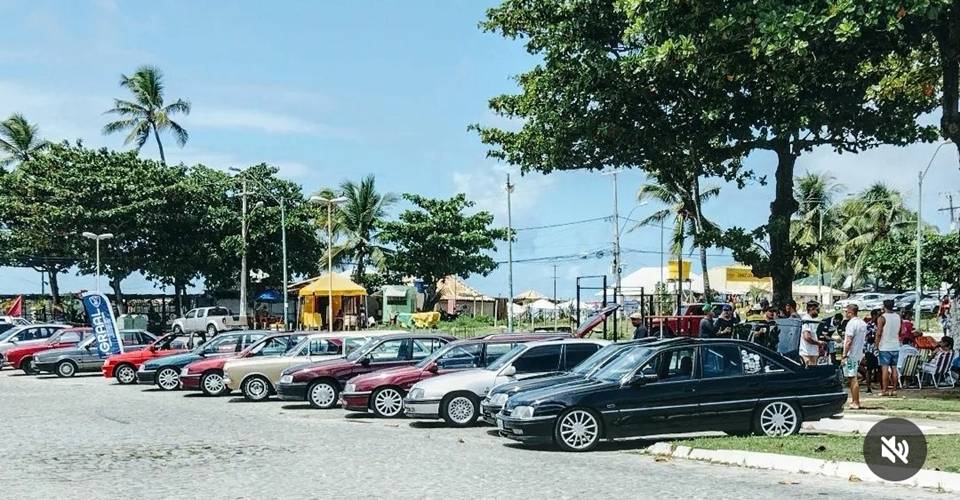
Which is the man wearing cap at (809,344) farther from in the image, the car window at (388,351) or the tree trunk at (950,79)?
the car window at (388,351)

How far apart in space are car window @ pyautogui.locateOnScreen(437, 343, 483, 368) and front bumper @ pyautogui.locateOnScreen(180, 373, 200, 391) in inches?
307

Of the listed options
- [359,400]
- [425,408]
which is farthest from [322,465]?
[359,400]

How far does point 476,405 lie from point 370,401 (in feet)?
8.20

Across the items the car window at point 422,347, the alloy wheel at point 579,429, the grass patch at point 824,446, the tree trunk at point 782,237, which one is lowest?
the grass patch at point 824,446

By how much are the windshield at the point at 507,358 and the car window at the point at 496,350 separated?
2.16 ft

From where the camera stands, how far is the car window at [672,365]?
13609mm

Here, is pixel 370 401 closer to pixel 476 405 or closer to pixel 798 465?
pixel 476 405

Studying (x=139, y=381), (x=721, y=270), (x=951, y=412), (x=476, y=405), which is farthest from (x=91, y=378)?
(x=721, y=270)

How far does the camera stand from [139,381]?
90.6 feet

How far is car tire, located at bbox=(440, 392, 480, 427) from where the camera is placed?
1675 cm

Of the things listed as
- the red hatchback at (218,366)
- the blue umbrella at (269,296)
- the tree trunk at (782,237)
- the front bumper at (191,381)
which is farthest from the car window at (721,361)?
the blue umbrella at (269,296)

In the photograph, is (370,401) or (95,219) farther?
(95,219)

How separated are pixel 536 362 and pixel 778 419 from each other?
4.27 meters

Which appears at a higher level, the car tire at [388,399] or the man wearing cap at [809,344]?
the man wearing cap at [809,344]
